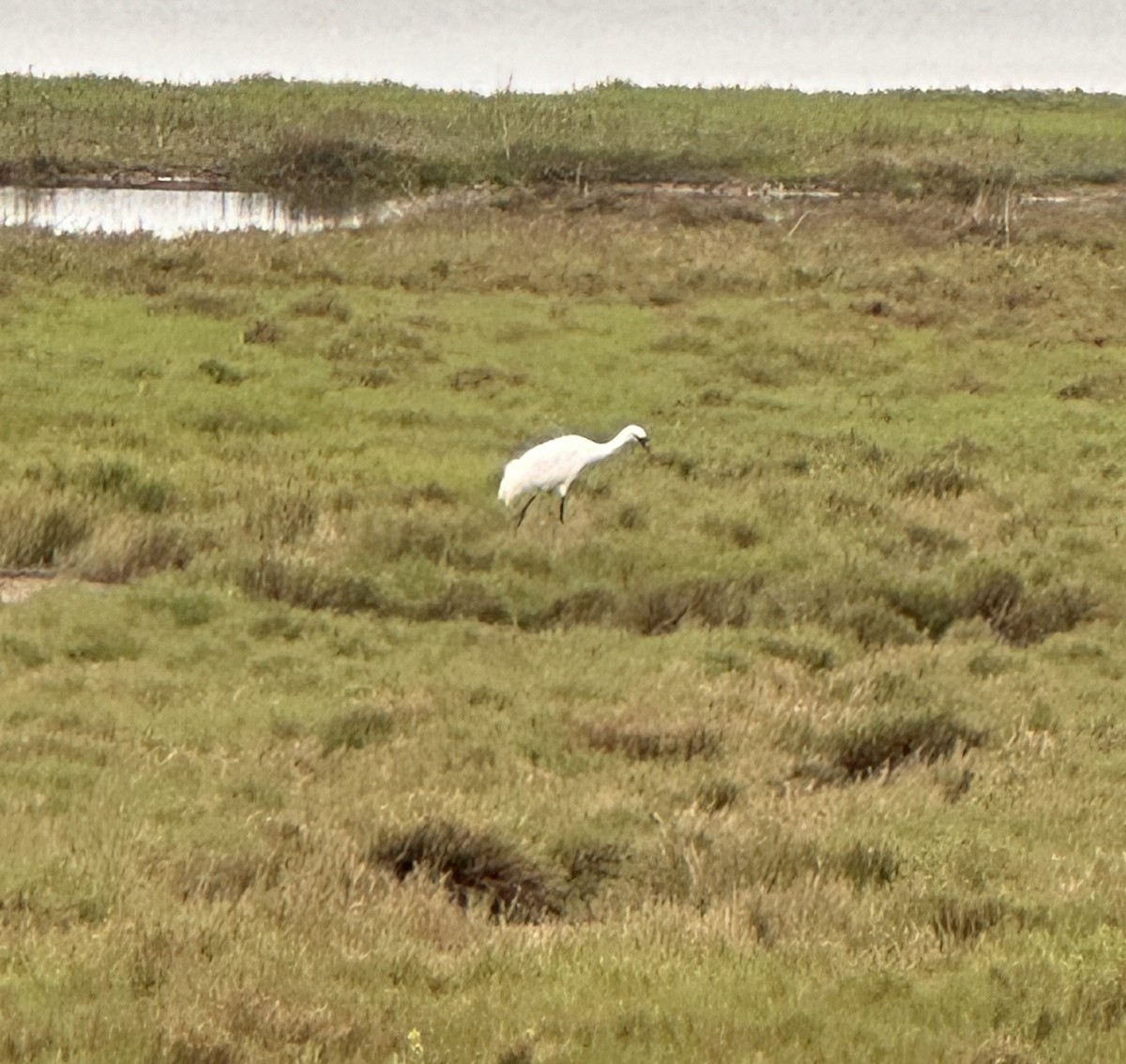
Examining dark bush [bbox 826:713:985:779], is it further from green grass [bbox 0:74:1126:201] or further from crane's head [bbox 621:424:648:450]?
green grass [bbox 0:74:1126:201]

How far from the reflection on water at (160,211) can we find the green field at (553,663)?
6854mm

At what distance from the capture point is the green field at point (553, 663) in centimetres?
587

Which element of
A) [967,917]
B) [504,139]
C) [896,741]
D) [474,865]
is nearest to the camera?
[967,917]

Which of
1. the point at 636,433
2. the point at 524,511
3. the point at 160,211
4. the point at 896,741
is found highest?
the point at 160,211

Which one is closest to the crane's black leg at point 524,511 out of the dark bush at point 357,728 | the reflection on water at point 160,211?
the dark bush at point 357,728

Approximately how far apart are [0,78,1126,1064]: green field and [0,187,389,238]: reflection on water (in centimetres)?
685

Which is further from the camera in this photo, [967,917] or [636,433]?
[636,433]

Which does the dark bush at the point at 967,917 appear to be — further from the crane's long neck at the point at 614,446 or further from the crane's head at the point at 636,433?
the crane's head at the point at 636,433

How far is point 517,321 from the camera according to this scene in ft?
70.2

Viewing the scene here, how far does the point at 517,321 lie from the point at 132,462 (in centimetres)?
810

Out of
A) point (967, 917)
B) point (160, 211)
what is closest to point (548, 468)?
point (967, 917)

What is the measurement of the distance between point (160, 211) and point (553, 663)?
1004 inches

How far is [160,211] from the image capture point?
34.6 metres

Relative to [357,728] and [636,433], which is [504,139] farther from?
[357,728]
